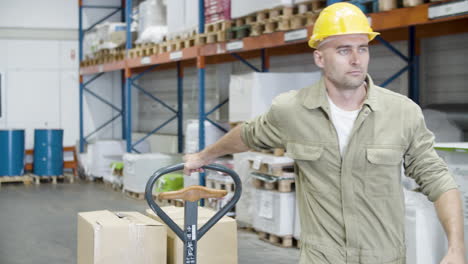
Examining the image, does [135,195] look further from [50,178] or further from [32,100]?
A: [32,100]

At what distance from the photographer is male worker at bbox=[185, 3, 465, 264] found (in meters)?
2.72

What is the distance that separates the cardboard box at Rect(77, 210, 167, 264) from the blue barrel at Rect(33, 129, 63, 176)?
10999 millimetres

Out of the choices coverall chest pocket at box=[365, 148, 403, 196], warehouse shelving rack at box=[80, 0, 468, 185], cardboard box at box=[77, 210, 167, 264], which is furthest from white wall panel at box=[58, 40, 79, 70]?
coverall chest pocket at box=[365, 148, 403, 196]

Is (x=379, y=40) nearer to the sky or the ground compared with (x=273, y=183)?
nearer to the sky

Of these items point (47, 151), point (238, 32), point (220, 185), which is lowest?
point (220, 185)

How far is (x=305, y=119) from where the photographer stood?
9.41ft

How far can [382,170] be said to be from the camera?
8.96ft

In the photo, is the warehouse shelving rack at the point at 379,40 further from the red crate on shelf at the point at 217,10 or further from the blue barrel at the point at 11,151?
the blue barrel at the point at 11,151

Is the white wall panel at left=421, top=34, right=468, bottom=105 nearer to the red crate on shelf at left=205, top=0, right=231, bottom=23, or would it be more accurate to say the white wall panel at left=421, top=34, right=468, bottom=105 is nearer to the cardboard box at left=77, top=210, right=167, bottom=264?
the red crate on shelf at left=205, top=0, right=231, bottom=23

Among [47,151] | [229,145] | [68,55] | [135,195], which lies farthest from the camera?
[68,55]

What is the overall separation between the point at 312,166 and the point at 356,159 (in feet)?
0.64

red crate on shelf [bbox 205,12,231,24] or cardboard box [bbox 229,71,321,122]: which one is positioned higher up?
red crate on shelf [bbox 205,12,231,24]

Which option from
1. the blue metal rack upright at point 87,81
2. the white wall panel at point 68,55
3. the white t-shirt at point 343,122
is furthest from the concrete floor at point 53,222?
the white t-shirt at point 343,122

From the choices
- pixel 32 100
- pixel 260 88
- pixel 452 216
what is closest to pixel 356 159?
pixel 452 216
